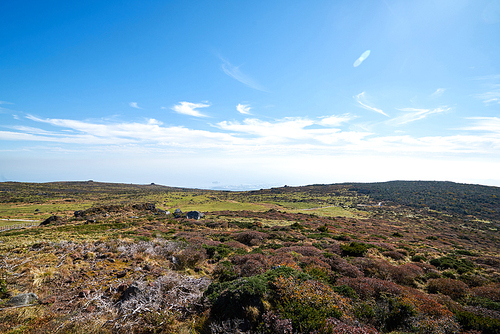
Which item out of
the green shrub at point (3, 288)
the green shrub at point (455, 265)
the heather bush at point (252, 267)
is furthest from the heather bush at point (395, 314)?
the green shrub at point (3, 288)

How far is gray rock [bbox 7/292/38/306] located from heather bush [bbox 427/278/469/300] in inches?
696

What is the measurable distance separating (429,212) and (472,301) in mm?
77728

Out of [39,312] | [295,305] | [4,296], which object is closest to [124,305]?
[39,312]

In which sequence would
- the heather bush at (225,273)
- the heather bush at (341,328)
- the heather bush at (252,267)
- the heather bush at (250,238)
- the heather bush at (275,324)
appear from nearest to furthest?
the heather bush at (341,328), the heather bush at (275,324), the heather bush at (252,267), the heather bush at (225,273), the heather bush at (250,238)

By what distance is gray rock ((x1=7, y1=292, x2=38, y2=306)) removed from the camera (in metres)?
6.20

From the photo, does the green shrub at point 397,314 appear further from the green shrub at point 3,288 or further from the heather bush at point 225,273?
the green shrub at point 3,288

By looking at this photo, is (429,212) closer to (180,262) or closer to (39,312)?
(180,262)

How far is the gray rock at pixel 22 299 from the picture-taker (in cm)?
620

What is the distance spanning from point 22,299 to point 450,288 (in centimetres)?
1844

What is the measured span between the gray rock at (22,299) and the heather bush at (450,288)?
17.7 meters

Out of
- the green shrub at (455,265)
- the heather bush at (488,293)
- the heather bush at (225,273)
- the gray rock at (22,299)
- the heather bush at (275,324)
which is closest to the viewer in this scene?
the heather bush at (275,324)

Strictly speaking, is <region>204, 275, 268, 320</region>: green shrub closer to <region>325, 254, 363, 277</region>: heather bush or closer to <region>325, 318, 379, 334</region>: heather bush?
<region>325, 318, 379, 334</region>: heather bush

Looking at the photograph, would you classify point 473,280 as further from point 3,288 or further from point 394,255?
point 3,288

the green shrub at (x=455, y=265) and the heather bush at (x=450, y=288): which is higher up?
the heather bush at (x=450, y=288)
